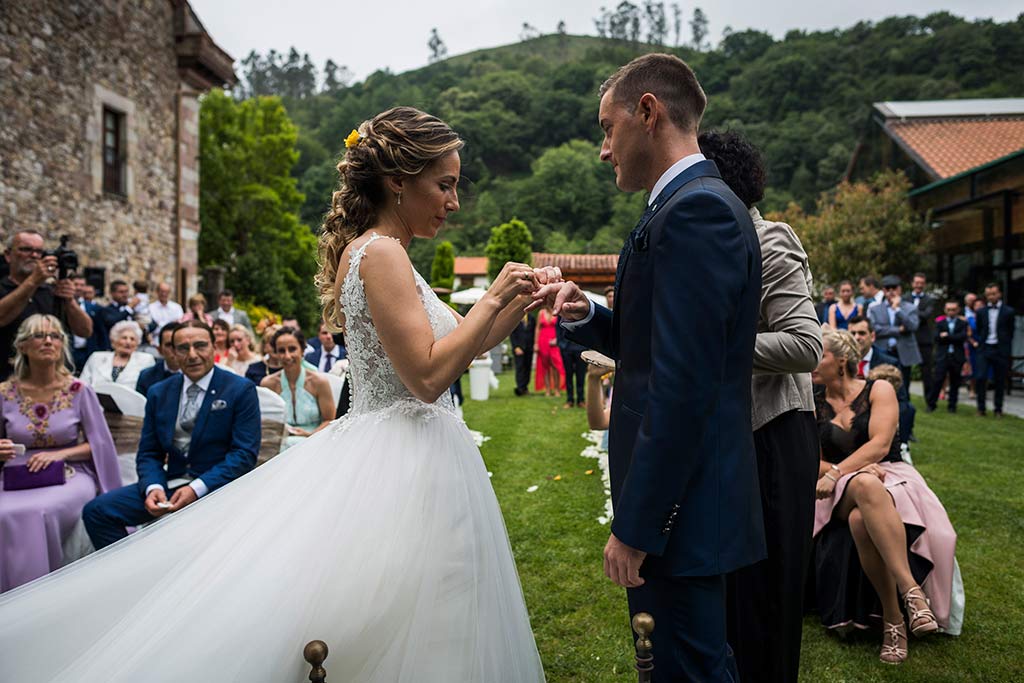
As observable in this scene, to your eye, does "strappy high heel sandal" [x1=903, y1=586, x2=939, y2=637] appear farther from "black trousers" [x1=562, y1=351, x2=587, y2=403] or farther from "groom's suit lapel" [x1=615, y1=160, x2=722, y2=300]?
"black trousers" [x1=562, y1=351, x2=587, y2=403]

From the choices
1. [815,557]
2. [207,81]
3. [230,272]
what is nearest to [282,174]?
[230,272]

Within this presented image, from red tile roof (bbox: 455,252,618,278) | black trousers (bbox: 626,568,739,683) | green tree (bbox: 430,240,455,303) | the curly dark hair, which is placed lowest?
black trousers (bbox: 626,568,739,683)

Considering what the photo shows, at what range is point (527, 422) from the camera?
40.5 ft

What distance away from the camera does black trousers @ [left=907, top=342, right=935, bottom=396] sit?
13281 millimetres

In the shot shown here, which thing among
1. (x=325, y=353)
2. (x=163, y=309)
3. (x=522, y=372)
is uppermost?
(x=163, y=309)

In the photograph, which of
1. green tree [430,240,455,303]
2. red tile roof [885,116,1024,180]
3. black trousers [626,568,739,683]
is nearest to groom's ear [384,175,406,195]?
black trousers [626,568,739,683]

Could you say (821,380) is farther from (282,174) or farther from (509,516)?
(282,174)

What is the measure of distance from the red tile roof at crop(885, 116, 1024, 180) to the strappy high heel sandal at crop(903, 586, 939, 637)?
24.6 meters

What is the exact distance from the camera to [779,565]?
2791mm

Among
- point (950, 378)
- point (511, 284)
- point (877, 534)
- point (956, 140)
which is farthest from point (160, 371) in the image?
point (956, 140)

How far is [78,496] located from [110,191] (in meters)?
13.0

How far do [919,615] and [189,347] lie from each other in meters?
4.64

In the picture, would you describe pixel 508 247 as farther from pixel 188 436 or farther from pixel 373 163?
pixel 373 163

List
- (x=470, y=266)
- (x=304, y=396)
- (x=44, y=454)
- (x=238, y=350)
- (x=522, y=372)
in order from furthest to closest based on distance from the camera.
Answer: (x=470, y=266) < (x=522, y=372) < (x=238, y=350) < (x=304, y=396) < (x=44, y=454)
